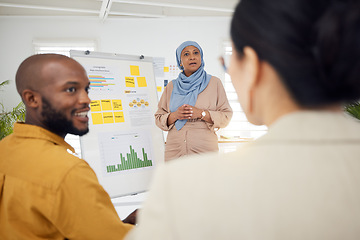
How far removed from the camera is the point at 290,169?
0.42 metres

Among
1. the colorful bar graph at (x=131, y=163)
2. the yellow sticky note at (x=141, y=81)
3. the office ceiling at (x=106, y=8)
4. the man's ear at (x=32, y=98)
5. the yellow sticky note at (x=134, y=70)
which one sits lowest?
the colorful bar graph at (x=131, y=163)

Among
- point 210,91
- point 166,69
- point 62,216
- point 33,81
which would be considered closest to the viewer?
point 62,216

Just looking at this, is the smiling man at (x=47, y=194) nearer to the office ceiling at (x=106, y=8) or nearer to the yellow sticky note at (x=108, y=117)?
the yellow sticky note at (x=108, y=117)

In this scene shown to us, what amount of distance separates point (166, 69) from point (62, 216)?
4426mm

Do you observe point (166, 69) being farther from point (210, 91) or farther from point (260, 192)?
point (260, 192)

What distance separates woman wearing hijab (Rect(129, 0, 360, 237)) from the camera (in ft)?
1.36

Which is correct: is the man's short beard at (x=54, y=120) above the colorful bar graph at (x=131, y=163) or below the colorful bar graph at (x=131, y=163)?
above

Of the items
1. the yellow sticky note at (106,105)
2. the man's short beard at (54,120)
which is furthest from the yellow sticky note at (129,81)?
the man's short beard at (54,120)

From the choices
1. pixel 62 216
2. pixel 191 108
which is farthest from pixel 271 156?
pixel 191 108

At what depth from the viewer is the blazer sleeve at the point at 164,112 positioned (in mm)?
2475

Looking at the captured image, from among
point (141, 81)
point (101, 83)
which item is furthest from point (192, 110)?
point (101, 83)

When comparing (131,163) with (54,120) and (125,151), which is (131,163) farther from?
(54,120)

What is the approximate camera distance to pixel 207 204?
0.43 m

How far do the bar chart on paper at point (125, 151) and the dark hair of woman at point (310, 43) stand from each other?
1938mm
